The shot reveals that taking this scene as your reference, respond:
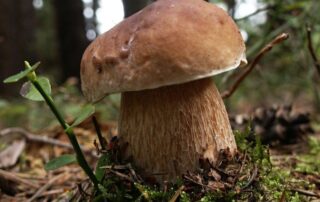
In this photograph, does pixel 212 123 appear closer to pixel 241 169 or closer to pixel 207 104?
pixel 207 104

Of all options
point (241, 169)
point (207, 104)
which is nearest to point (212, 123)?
point (207, 104)

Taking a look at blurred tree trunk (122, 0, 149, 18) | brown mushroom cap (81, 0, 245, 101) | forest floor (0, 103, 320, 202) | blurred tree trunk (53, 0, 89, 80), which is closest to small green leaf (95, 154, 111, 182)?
forest floor (0, 103, 320, 202)

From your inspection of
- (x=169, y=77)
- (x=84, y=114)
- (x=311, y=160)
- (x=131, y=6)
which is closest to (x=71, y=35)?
(x=131, y=6)

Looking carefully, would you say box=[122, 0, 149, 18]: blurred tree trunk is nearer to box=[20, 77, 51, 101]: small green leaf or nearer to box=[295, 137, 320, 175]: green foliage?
box=[295, 137, 320, 175]: green foliage

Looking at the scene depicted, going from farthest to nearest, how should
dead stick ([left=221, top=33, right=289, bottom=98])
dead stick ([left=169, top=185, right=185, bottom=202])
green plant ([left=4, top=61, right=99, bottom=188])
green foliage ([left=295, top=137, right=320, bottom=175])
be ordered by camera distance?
green foliage ([left=295, top=137, right=320, bottom=175]) < dead stick ([left=221, top=33, right=289, bottom=98]) < dead stick ([left=169, top=185, right=185, bottom=202]) < green plant ([left=4, top=61, right=99, bottom=188])

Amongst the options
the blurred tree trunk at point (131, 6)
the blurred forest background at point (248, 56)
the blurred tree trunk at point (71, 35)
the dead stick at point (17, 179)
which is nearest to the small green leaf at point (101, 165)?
the dead stick at point (17, 179)

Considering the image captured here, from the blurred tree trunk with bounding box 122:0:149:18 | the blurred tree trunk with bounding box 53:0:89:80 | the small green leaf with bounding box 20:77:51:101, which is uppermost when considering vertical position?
the small green leaf with bounding box 20:77:51:101

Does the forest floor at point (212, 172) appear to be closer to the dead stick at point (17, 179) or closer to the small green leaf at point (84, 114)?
the dead stick at point (17, 179)
